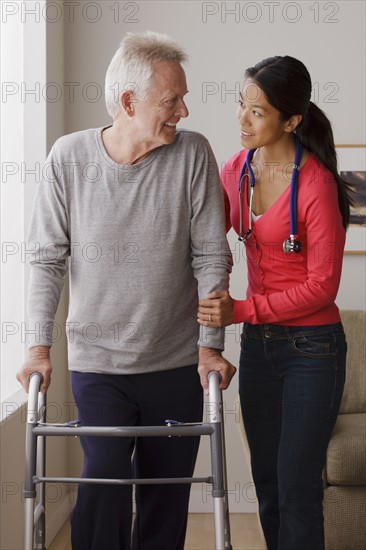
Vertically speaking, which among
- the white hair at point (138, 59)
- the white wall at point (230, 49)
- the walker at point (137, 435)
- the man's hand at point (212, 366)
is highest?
the white wall at point (230, 49)

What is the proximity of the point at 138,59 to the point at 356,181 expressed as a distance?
2278 millimetres

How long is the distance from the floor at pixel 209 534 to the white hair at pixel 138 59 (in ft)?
7.15

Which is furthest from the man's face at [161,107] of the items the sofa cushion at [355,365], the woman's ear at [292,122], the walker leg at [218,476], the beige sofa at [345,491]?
the sofa cushion at [355,365]

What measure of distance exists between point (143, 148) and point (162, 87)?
165 millimetres

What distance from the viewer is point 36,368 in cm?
222

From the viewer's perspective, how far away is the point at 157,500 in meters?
2.40

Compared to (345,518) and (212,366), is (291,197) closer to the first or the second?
(212,366)

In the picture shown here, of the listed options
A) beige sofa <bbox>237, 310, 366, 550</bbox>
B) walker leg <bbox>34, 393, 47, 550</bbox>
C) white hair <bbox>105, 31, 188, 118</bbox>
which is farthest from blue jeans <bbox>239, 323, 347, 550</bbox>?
beige sofa <bbox>237, 310, 366, 550</bbox>

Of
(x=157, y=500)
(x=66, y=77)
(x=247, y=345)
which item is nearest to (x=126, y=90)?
(x=247, y=345)

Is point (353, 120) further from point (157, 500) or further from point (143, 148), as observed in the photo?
point (157, 500)

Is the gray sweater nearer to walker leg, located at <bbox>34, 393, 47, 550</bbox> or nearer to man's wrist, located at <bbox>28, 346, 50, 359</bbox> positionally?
man's wrist, located at <bbox>28, 346, 50, 359</bbox>

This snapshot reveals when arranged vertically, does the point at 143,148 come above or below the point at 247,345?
above

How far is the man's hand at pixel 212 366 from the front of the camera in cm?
221

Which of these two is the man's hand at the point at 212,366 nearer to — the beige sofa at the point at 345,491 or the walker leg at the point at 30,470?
the walker leg at the point at 30,470
